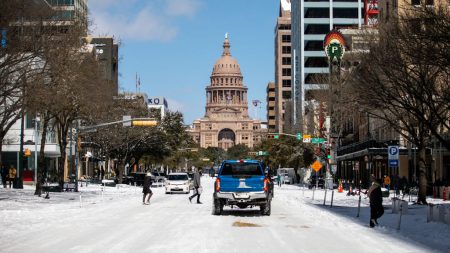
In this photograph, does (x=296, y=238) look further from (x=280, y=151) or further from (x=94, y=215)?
(x=280, y=151)

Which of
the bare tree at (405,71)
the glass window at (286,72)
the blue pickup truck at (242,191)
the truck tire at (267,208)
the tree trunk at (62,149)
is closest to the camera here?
the bare tree at (405,71)

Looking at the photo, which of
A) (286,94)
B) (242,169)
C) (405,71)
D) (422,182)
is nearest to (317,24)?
(286,94)

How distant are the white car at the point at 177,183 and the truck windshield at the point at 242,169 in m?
25.0

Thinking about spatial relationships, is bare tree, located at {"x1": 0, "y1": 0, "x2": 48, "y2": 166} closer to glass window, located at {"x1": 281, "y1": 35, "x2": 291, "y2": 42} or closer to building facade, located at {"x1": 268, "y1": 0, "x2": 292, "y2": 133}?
building facade, located at {"x1": 268, "y1": 0, "x2": 292, "y2": 133}

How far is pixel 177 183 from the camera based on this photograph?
51781mm

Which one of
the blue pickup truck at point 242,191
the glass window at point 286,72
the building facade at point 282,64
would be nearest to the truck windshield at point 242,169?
the blue pickup truck at point 242,191

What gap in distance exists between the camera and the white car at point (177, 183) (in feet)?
170

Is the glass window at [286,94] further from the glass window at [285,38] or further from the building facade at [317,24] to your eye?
the building facade at [317,24]

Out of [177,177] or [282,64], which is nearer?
[177,177]

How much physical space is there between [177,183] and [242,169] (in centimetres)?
2513

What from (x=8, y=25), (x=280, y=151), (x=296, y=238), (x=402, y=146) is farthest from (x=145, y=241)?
(x=280, y=151)

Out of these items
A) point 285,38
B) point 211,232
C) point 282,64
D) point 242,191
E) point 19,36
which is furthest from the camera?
point 285,38

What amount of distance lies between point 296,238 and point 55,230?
650 centimetres

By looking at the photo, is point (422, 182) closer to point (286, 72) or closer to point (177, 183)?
point (177, 183)
